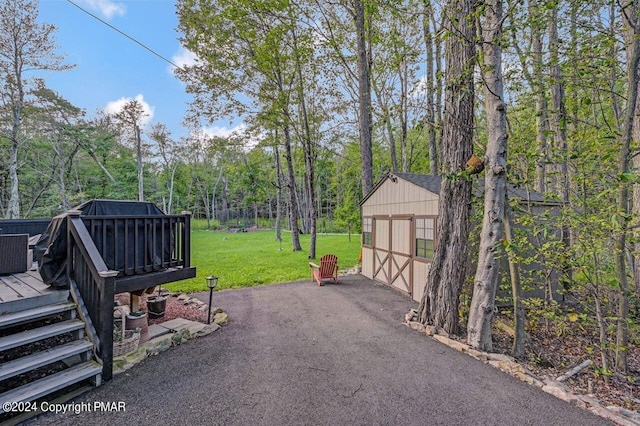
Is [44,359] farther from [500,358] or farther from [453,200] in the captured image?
[453,200]

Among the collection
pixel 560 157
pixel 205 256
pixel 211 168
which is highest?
pixel 211 168

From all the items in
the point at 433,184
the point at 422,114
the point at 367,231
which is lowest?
the point at 367,231

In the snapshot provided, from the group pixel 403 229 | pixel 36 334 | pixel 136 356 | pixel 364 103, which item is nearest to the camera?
pixel 36 334

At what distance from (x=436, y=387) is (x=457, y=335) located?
163 cm

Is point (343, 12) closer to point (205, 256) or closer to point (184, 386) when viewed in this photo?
point (205, 256)

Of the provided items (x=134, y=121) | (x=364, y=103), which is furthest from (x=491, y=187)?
(x=134, y=121)

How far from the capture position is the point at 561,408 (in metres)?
2.50

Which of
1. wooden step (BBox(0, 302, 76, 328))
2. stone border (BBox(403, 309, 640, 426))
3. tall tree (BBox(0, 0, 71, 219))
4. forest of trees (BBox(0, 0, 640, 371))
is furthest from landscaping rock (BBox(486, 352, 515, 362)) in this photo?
tall tree (BBox(0, 0, 71, 219))

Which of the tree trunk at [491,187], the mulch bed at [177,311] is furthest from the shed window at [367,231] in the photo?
the mulch bed at [177,311]

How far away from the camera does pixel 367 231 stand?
832 cm

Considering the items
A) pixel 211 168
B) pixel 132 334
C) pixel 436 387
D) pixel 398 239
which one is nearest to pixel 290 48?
pixel 398 239

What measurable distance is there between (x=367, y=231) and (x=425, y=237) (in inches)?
106

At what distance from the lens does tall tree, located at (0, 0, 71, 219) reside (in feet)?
36.5

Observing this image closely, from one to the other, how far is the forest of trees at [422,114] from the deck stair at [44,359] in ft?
14.7
